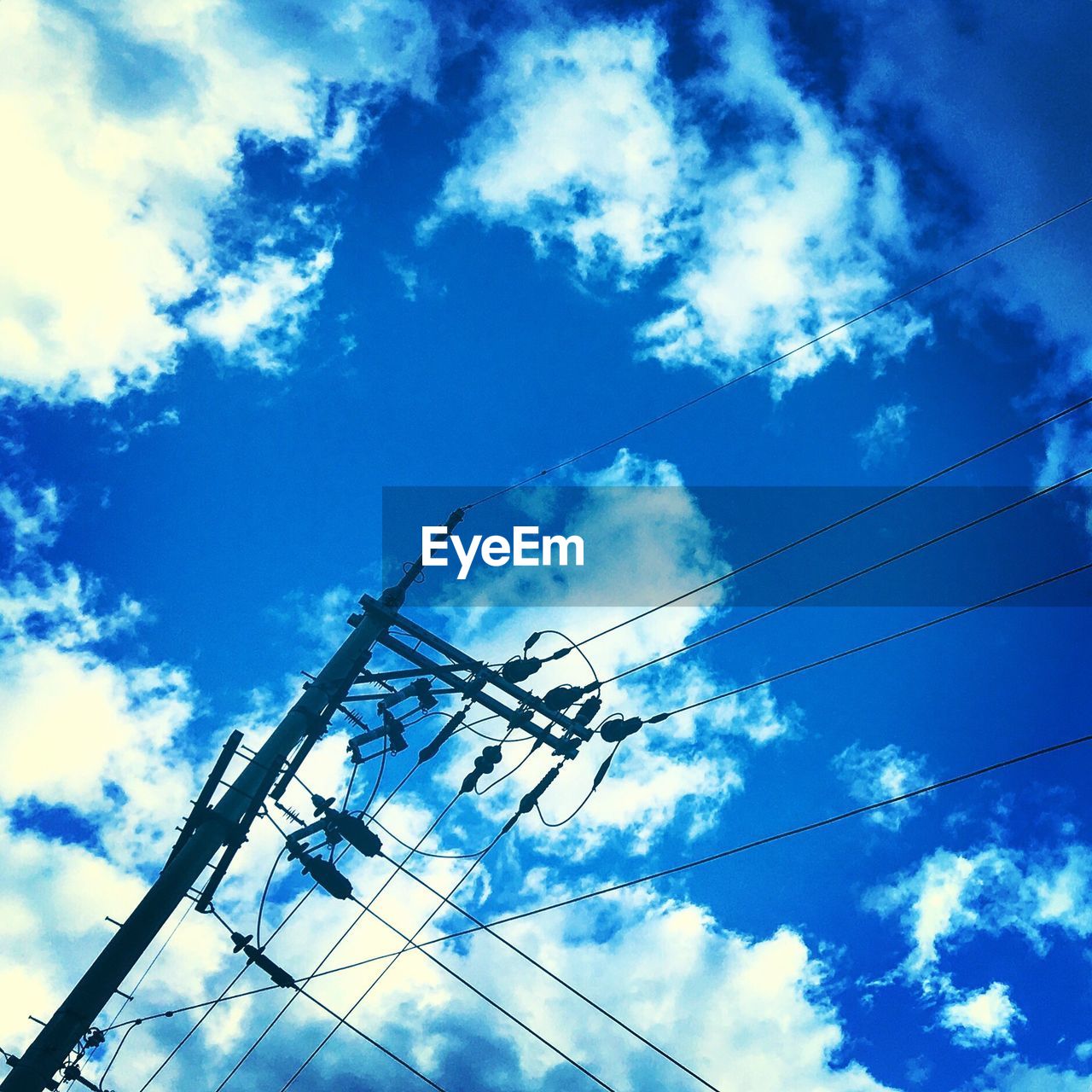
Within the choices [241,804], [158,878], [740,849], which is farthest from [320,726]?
[740,849]

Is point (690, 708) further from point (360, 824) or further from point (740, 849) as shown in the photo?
point (360, 824)

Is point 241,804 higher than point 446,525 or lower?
lower

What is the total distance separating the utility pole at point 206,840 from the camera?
20.5 feet

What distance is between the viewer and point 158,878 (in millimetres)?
7086

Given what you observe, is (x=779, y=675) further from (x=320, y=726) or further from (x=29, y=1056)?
(x=29, y=1056)

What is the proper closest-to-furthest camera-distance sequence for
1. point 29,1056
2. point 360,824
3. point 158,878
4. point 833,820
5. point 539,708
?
point 29,1056 → point 833,820 → point 158,878 → point 360,824 → point 539,708

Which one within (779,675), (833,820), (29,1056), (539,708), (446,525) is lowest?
(29,1056)

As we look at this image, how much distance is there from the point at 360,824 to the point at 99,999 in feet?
8.51

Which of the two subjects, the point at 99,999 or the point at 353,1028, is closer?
the point at 99,999

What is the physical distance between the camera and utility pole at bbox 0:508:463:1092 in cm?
624

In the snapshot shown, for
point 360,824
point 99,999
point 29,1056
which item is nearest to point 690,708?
point 360,824

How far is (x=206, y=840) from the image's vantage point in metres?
7.25

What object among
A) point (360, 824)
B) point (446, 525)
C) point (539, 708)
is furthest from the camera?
point (446, 525)

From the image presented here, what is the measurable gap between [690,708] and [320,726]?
399 centimetres
